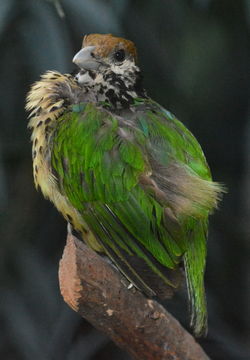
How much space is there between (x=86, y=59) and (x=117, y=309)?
1.76 feet

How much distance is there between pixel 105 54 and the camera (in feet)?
4.89

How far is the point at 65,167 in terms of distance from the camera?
1.39m

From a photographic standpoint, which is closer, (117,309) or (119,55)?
(117,309)

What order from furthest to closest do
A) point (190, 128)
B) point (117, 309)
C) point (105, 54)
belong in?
1. point (190, 128)
2. point (105, 54)
3. point (117, 309)

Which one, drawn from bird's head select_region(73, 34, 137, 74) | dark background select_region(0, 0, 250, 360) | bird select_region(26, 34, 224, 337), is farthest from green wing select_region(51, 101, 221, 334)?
dark background select_region(0, 0, 250, 360)

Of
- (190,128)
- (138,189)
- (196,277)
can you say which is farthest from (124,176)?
(190,128)

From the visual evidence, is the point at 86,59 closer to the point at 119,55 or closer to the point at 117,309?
the point at 119,55

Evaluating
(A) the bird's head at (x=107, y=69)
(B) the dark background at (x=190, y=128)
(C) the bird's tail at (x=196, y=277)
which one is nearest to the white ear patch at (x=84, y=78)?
(A) the bird's head at (x=107, y=69)

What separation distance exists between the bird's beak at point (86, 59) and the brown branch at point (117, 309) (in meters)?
0.40

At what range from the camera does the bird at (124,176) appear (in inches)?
51.4

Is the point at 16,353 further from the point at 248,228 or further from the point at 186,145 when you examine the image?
the point at 186,145

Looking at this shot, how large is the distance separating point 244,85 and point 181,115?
0.23 meters

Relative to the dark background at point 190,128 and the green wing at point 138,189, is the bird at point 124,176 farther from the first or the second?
the dark background at point 190,128

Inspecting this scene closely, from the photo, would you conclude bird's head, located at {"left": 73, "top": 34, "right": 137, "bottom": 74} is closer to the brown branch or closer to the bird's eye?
the bird's eye
